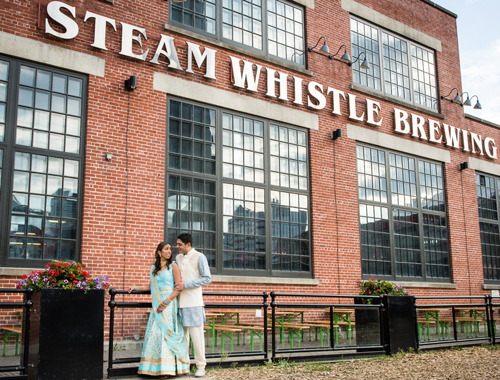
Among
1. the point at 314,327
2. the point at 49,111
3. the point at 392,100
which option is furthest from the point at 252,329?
the point at 392,100

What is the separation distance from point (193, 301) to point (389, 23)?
12960 millimetres

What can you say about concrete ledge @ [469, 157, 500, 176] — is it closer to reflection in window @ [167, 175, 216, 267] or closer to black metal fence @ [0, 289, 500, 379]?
black metal fence @ [0, 289, 500, 379]

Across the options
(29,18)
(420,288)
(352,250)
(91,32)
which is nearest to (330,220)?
(352,250)

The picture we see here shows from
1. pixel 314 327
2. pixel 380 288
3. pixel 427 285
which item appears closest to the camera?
pixel 314 327

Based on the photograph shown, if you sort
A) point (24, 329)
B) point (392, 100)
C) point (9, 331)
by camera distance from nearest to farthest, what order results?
1. point (24, 329)
2. point (9, 331)
3. point (392, 100)

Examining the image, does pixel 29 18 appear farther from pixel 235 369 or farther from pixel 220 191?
pixel 235 369

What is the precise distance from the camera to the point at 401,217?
51.5ft

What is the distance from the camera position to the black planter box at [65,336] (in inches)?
245

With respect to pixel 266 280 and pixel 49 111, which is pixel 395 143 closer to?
pixel 266 280

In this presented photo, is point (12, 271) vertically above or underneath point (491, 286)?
above

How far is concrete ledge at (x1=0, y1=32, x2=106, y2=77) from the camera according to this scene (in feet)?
31.6

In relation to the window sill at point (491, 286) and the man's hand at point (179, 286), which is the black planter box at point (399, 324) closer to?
the man's hand at point (179, 286)

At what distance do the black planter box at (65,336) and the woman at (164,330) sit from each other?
0.56m

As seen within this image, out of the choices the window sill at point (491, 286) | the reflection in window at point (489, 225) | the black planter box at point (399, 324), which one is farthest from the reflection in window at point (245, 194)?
the reflection in window at point (489, 225)
